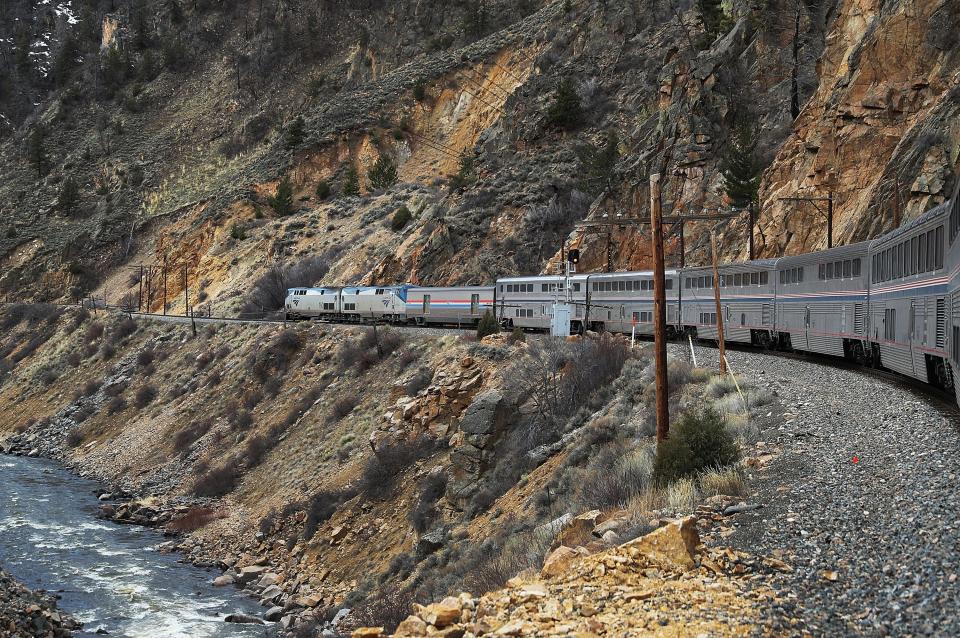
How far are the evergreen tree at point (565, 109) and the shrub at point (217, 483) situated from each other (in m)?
41.3

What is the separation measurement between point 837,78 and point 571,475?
3323 cm

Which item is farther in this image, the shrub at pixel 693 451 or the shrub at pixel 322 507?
the shrub at pixel 322 507

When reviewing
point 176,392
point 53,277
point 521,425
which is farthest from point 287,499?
point 53,277

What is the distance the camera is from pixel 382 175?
8594 cm

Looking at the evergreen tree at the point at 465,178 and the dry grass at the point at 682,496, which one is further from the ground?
the evergreen tree at the point at 465,178

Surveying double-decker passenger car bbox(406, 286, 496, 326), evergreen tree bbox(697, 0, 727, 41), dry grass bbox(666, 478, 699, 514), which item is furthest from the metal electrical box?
evergreen tree bbox(697, 0, 727, 41)

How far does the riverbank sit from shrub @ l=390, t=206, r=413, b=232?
51785mm

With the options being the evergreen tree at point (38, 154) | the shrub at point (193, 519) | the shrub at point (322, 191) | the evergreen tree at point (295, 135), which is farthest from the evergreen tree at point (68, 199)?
the shrub at point (193, 519)

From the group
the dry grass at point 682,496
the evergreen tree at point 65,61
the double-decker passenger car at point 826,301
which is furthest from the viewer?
the evergreen tree at point 65,61

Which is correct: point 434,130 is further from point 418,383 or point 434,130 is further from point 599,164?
point 418,383

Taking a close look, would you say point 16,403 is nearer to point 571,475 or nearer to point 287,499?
point 287,499

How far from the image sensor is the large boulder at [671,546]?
948cm

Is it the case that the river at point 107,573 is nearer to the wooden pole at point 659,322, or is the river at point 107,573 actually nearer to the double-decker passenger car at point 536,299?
the wooden pole at point 659,322

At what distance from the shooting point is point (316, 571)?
1058 inches
